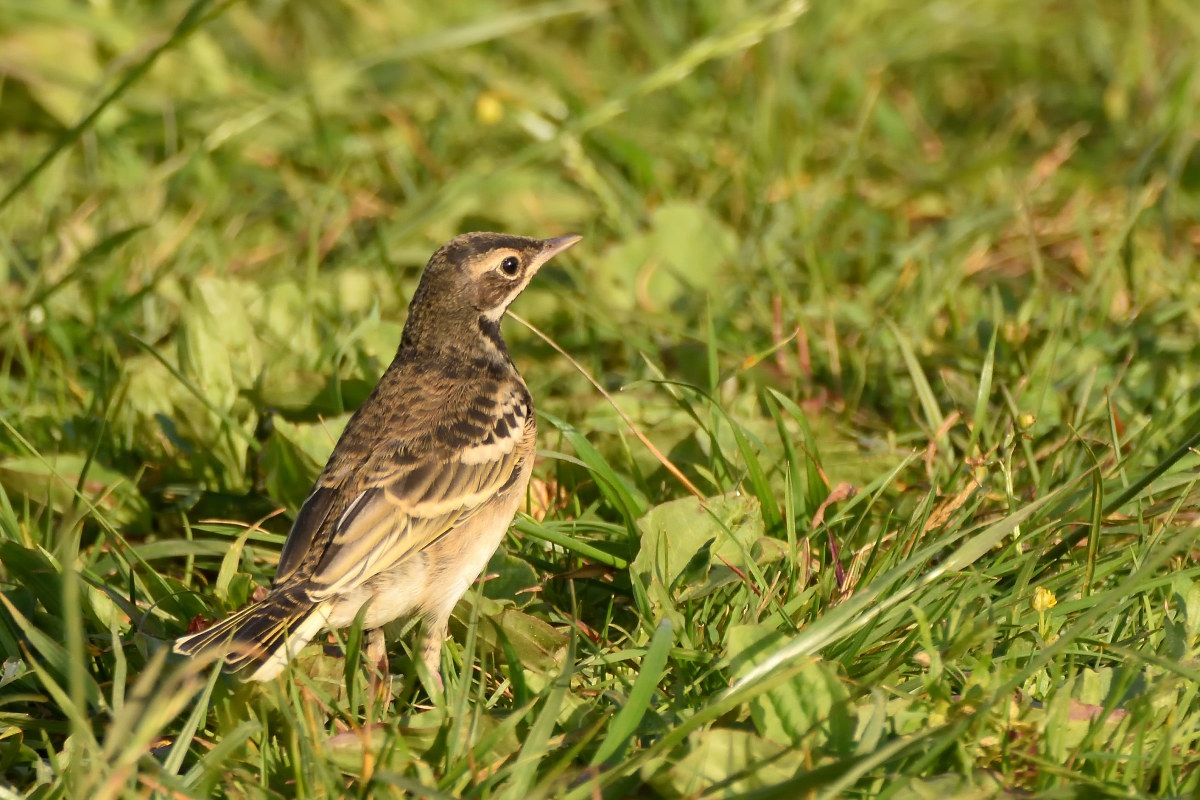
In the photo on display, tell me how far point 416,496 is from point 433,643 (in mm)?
577

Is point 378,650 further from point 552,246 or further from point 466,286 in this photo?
point 552,246

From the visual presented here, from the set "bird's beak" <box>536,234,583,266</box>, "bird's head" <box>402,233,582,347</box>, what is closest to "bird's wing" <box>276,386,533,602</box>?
"bird's head" <box>402,233,582,347</box>

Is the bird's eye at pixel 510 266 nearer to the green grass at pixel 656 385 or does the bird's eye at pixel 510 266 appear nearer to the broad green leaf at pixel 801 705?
the green grass at pixel 656 385

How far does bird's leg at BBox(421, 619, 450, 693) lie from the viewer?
4727 millimetres

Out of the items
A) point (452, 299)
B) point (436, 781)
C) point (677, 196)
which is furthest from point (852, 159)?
point (436, 781)

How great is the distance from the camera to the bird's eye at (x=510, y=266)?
602 cm

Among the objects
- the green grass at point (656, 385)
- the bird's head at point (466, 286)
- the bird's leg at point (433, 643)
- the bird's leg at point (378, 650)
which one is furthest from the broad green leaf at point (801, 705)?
the bird's head at point (466, 286)

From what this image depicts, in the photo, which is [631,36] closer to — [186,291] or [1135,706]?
[186,291]

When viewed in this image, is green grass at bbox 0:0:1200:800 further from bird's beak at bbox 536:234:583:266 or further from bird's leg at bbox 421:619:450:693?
bird's beak at bbox 536:234:583:266

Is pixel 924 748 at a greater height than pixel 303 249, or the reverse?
pixel 303 249

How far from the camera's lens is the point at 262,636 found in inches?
174

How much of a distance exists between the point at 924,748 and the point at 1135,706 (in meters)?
0.63

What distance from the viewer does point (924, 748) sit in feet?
12.9

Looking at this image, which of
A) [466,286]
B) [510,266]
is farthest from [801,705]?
[510,266]
